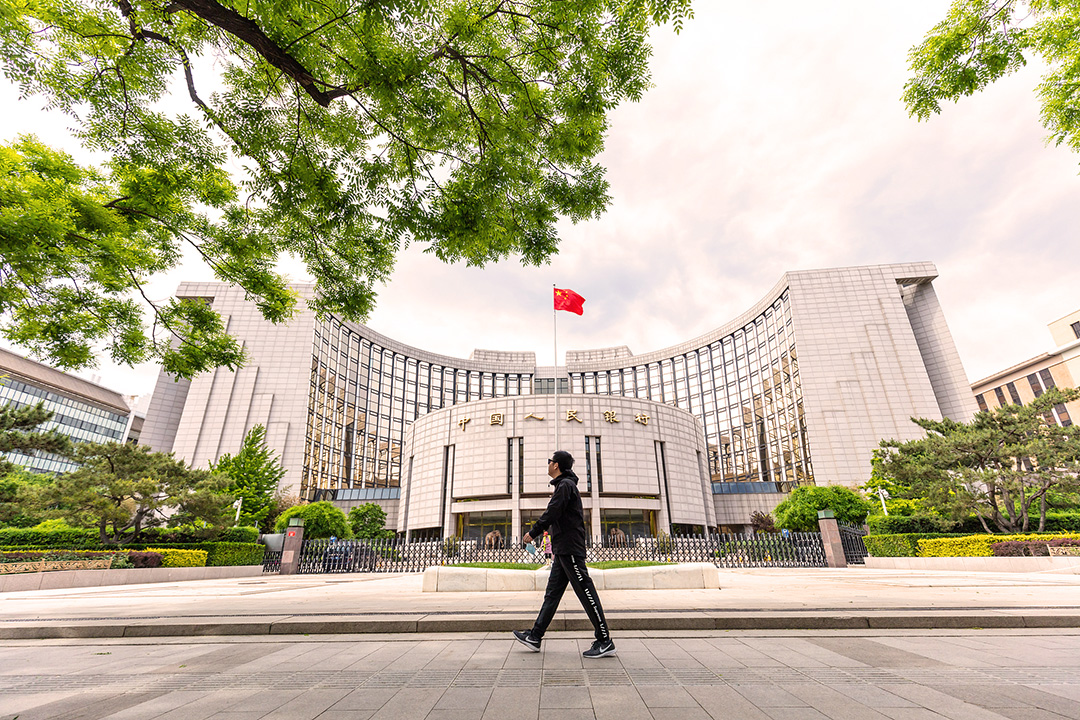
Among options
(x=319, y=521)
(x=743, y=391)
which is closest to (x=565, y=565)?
(x=319, y=521)

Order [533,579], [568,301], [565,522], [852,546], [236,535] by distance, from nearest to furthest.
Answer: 1. [565,522]
2. [533,579]
3. [236,535]
4. [852,546]
5. [568,301]

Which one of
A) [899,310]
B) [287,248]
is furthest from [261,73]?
[899,310]

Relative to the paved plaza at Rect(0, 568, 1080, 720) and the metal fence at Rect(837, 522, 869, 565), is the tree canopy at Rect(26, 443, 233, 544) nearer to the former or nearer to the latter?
the paved plaza at Rect(0, 568, 1080, 720)

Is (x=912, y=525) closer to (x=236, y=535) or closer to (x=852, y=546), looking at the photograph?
(x=852, y=546)

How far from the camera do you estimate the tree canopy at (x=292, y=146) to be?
18.6ft

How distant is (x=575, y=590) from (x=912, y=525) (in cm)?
2569

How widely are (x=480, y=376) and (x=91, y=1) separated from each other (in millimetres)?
70539

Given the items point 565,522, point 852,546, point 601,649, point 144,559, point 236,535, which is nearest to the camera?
point 601,649

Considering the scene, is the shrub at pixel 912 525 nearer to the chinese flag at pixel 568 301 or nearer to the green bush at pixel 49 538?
the chinese flag at pixel 568 301

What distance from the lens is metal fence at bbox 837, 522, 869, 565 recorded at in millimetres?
22484

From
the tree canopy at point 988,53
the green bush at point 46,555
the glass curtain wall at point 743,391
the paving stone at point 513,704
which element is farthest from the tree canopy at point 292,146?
the glass curtain wall at point 743,391

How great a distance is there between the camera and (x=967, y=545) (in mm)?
18359

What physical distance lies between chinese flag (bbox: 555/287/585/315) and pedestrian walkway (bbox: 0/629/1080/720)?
84.5 feet

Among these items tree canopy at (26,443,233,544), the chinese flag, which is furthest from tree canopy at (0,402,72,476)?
the chinese flag
